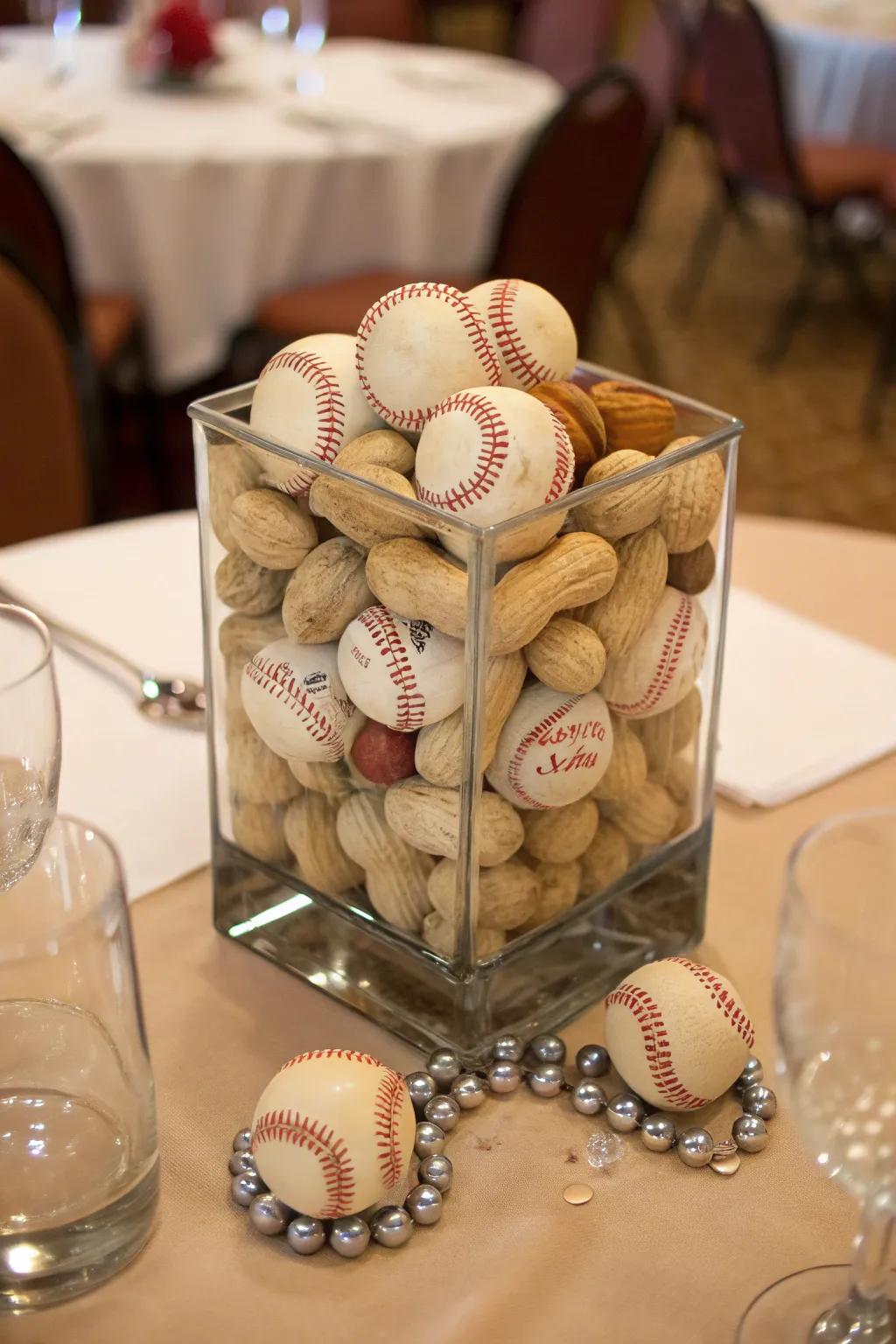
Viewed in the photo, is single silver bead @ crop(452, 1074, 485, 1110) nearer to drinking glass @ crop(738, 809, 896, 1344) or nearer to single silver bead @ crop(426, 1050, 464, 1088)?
single silver bead @ crop(426, 1050, 464, 1088)

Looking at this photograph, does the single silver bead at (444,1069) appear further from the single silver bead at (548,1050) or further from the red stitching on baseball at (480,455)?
the red stitching on baseball at (480,455)

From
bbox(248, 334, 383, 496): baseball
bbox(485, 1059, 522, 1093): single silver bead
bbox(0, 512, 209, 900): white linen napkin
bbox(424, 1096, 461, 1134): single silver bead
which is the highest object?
bbox(248, 334, 383, 496): baseball

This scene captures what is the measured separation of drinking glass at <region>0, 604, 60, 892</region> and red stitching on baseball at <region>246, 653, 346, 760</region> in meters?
0.09

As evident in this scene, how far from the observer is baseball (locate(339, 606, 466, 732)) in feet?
1.76

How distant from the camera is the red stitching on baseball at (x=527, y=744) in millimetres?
551

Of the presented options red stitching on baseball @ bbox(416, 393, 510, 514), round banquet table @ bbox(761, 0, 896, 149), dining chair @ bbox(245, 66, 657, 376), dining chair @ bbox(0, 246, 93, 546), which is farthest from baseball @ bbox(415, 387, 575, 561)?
round banquet table @ bbox(761, 0, 896, 149)

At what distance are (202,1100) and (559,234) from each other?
1.80 m

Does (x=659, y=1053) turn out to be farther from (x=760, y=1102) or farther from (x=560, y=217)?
(x=560, y=217)

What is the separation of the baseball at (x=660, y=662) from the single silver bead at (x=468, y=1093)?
6.2 inches

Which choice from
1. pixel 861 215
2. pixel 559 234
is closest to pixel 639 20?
pixel 861 215

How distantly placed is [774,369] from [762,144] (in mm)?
531

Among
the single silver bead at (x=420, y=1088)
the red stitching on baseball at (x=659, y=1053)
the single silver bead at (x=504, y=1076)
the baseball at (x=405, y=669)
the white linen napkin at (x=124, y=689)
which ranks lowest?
the white linen napkin at (x=124, y=689)

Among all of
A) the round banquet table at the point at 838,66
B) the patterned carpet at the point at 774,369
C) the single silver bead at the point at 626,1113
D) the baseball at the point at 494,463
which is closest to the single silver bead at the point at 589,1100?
the single silver bead at the point at 626,1113

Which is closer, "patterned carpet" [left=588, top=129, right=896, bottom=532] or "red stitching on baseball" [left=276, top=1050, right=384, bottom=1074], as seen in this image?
"red stitching on baseball" [left=276, top=1050, right=384, bottom=1074]
